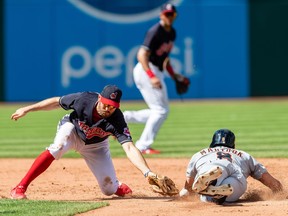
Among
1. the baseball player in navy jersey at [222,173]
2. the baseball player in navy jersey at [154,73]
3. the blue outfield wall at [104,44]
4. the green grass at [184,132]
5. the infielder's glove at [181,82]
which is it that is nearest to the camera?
the baseball player in navy jersey at [222,173]

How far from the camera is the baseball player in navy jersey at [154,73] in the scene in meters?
11.5

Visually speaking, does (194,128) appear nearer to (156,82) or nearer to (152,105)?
(152,105)

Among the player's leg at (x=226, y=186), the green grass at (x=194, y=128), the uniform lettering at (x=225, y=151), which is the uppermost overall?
the uniform lettering at (x=225, y=151)

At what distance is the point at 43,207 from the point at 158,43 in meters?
5.00

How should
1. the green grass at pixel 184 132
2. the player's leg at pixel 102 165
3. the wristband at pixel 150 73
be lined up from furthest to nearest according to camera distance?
the wristband at pixel 150 73 → the player's leg at pixel 102 165 → the green grass at pixel 184 132

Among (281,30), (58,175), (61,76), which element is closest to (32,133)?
(58,175)

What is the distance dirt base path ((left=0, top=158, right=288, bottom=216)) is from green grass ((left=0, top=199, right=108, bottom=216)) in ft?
0.50

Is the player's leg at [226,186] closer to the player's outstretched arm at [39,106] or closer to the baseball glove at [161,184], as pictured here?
the baseball glove at [161,184]

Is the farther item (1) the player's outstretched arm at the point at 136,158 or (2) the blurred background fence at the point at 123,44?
(2) the blurred background fence at the point at 123,44

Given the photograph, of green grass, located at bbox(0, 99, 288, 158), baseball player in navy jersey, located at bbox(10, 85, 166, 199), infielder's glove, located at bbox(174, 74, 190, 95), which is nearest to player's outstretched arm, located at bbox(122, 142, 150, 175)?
baseball player in navy jersey, located at bbox(10, 85, 166, 199)

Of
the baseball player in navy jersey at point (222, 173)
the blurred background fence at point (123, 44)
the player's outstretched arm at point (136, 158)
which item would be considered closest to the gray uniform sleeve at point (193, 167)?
the baseball player in navy jersey at point (222, 173)

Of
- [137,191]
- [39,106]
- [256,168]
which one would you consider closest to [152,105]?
[137,191]

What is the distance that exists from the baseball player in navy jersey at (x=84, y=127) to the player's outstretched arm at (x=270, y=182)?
45.0 inches

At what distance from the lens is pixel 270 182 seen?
296 inches
